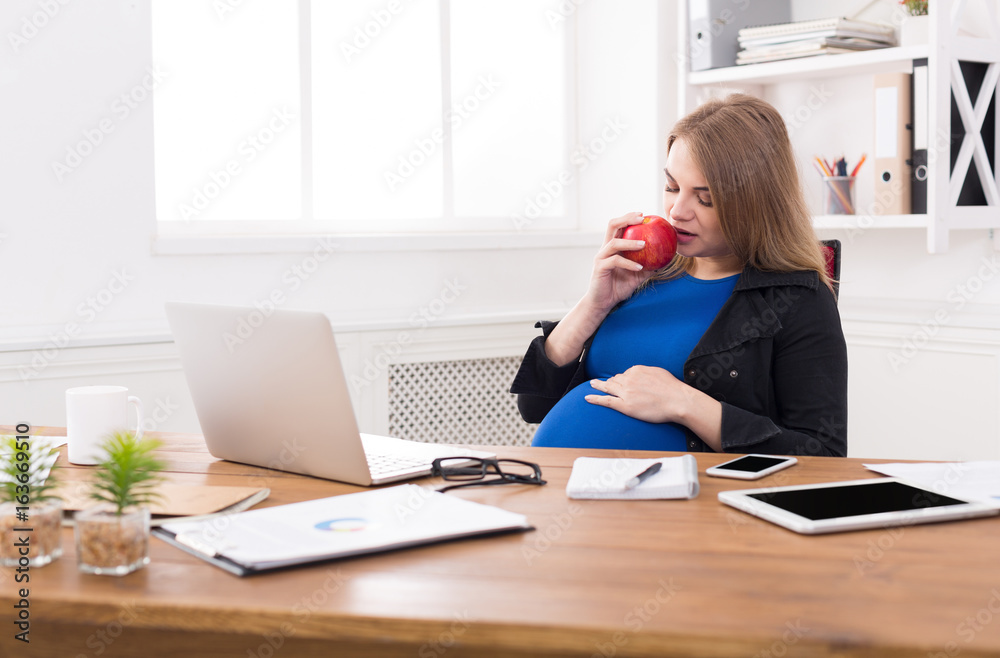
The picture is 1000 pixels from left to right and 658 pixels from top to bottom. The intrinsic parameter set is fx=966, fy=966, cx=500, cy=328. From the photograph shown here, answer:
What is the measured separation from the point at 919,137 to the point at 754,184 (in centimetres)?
90

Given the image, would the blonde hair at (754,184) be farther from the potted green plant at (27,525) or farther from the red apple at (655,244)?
the potted green plant at (27,525)

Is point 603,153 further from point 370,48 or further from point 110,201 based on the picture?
point 110,201

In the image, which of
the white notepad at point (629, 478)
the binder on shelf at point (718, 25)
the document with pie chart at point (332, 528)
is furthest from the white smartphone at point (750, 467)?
the binder on shelf at point (718, 25)

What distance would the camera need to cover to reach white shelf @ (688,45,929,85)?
8.18 ft

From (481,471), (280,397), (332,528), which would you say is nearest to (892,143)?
(481,471)

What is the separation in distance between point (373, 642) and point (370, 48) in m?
2.63

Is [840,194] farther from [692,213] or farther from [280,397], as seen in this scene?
[280,397]

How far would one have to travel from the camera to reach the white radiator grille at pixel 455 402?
3.01 meters

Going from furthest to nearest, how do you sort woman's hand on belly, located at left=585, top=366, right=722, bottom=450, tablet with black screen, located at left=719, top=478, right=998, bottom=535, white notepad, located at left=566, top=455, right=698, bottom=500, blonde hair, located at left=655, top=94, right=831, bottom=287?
blonde hair, located at left=655, top=94, right=831, bottom=287
woman's hand on belly, located at left=585, top=366, right=722, bottom=450
white notepad, located at left=566, top=455, right=698, bottom=500
tablet with black screen, located at left=719, top=478, right=998, bottom=535

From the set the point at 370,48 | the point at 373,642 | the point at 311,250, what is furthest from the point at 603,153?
the point at 373,642

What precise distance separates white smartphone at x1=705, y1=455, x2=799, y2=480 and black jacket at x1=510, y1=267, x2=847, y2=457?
27cm

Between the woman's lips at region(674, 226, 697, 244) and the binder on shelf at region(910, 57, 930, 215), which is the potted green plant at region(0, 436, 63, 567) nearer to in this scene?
the woman's lips at region(674, 226, 697, 244)

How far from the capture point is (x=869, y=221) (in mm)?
2576

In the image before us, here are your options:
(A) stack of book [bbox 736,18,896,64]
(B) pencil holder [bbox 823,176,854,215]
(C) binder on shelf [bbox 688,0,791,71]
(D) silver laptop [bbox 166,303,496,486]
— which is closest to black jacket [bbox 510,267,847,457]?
(D) silver laptop [bbox 166,303,496,486]
